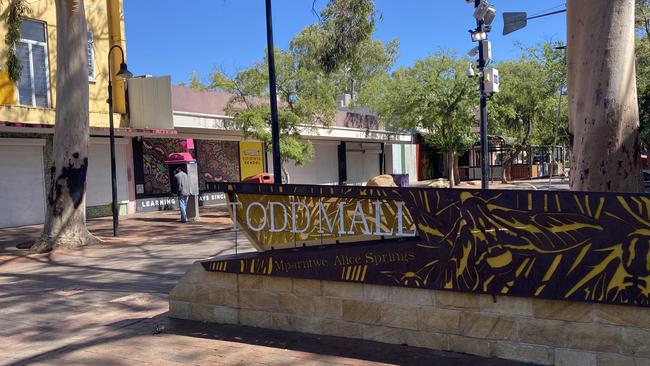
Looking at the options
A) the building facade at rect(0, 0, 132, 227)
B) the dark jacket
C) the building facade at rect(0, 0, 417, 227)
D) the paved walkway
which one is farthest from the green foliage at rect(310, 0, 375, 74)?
the building facade at rect(0, 0, 132, 227)

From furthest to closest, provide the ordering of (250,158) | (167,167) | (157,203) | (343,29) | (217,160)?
(250,158) → (217,160) → (167,167) → (157,203) → (343,29)

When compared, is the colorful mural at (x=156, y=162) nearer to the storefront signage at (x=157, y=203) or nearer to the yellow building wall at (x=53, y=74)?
the storefront signage at (x=157, y=203)

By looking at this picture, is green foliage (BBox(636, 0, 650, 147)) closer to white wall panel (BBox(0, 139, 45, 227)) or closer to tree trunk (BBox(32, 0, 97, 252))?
tree trunk (BBox(32, 0, 97, 252))

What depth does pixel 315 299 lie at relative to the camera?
520 cm

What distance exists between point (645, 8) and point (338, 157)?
58.8ft

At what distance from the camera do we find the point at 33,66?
→ 55.6 feet

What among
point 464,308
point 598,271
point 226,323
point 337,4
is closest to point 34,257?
point 226,323

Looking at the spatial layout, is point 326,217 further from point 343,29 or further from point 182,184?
point 182,184

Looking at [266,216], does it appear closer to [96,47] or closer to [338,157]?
[96,47]

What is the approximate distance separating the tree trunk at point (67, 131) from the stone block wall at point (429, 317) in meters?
7.21

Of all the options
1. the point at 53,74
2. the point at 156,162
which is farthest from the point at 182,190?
the point at 53,74

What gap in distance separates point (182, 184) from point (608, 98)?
14.0 m

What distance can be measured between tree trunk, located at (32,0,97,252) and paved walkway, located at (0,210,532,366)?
3.42ft

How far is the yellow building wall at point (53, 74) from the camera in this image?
15.8 m
